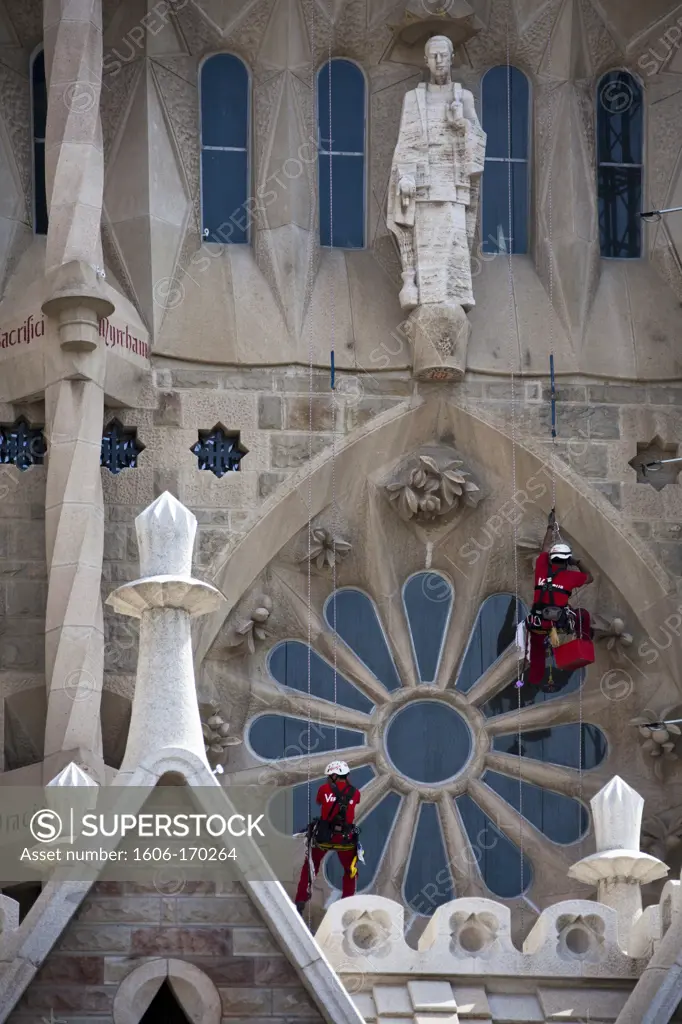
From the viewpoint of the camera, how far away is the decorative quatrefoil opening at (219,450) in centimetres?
2697

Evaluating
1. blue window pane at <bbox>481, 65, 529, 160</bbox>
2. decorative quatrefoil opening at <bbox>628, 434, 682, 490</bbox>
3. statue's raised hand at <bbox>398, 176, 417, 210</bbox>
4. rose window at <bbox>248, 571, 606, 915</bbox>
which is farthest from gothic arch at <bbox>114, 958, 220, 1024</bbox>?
blue window pane at <bbox>481, 65, 529, 160</bbox>

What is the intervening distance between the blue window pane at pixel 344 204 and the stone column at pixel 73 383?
7.35 feet

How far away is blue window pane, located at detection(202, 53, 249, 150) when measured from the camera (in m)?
27.8

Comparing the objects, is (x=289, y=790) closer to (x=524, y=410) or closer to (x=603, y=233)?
(x=524, y=410)

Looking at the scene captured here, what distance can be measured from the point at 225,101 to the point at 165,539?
22.6ft

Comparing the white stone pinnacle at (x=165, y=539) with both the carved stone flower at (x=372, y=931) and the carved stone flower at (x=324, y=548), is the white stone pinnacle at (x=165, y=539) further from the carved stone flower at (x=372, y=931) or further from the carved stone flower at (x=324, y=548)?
the carved stone flower at (x=324, y=548)

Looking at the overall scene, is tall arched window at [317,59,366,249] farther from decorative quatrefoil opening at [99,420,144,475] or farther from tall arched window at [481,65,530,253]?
decorative quatrefoil opening at [99,420,144,475]

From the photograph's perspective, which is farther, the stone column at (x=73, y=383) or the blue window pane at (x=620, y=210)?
the blue window pane at (x=620, y=210)

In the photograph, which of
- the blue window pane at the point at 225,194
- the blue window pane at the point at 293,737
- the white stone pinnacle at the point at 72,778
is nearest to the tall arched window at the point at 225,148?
the blue window pane at the point at 225,194

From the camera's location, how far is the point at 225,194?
2777cm

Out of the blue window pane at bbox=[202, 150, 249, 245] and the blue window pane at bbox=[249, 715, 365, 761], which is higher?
the blue window pane at bbox=[202, 150, 249, 245]

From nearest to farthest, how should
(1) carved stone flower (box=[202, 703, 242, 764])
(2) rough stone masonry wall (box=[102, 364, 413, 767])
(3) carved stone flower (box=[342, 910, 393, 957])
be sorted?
(3) carved stone flower (box=[342, 910, 393, 957])
(1) carved stone flower (box=[202, 703, 242, 764])
(2) rough stone masonry wall (box=[102, 364, 413, 767])

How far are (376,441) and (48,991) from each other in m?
7.44

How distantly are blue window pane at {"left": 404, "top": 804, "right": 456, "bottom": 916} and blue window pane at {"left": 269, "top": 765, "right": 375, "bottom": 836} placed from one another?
572mm
